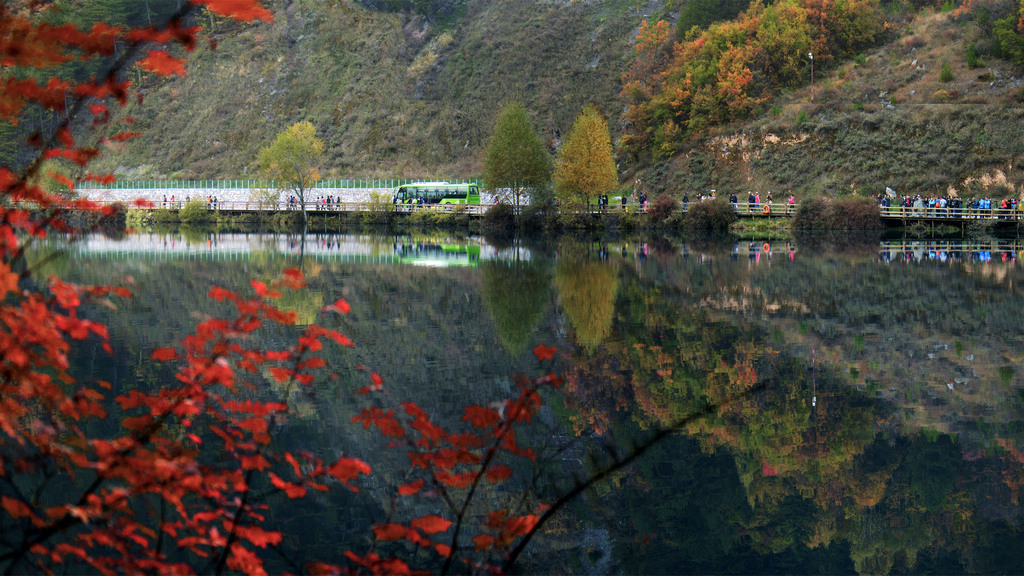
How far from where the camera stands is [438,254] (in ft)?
132

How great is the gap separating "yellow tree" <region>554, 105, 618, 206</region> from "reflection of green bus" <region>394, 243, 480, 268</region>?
15612mm

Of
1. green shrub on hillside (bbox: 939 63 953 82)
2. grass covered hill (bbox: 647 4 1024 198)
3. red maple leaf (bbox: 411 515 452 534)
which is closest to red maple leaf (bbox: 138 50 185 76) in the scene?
red maple leaf (bbox: 411 515 452 534)

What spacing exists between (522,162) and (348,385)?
1936 inches

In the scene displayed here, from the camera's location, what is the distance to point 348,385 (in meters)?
14.0

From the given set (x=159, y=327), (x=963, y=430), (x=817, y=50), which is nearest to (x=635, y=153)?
(x=817, y=50)

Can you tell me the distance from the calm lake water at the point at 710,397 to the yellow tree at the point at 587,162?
100 ft

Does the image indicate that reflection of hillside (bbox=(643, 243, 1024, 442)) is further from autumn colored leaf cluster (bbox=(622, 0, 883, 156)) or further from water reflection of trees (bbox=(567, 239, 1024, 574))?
autumn colored leaf cluster (bbox=(622, 0, 883, 156))

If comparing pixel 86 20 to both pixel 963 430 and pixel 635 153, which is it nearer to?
pixel 635 153

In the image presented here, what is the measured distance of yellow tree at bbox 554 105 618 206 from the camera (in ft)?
196

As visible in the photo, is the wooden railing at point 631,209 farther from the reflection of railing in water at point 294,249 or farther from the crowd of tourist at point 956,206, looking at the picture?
the reflection of railing in water at point 294,249

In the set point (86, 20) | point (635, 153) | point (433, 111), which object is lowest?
point (635, 153)

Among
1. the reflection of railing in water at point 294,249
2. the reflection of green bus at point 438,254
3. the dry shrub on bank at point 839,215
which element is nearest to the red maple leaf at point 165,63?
the reflection of green bus at point 438,254

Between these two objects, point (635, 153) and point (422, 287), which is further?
point (635, 153)

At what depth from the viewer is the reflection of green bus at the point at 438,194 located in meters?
73.9
